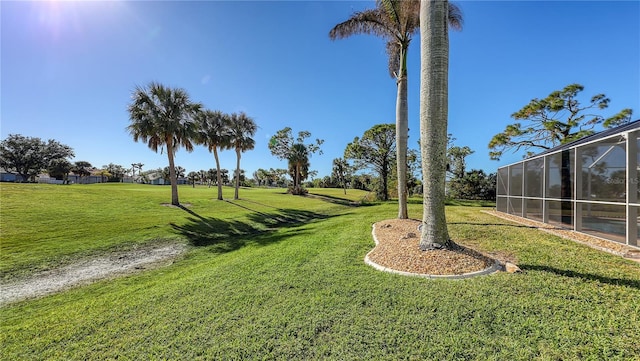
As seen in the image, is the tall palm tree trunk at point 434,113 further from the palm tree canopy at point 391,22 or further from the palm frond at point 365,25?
the palm frond at point 365,25

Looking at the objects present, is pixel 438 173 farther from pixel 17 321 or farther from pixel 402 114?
pixel 17 321

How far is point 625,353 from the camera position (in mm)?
2334

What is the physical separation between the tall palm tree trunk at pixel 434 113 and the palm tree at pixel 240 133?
77.2 ft

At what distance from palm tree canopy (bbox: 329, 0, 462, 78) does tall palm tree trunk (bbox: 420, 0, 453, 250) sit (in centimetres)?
459

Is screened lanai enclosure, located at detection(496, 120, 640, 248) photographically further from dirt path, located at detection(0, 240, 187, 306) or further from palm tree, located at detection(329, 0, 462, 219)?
dirt path, located at detection(0, 240, 187, 306)

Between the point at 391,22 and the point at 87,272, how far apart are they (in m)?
12.9

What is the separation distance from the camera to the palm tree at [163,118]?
16.8 metres

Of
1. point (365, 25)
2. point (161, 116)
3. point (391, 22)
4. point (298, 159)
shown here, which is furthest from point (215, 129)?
point (391, 22)

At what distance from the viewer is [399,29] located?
9.57 m

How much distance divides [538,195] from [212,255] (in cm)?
1311

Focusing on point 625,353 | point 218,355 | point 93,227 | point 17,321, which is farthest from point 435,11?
point 93,227

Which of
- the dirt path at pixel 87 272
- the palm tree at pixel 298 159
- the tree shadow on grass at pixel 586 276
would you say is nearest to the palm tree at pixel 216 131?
the palm tree at pixel 298 159

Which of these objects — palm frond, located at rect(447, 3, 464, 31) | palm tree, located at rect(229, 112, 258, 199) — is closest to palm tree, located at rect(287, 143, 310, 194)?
palm tree, located at rect(229, 112, 258, 199)

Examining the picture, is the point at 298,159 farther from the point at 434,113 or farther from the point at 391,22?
the point at 434,113
